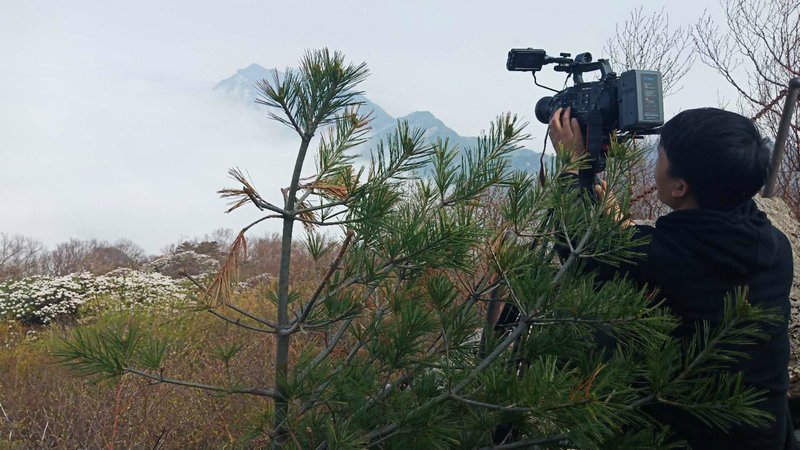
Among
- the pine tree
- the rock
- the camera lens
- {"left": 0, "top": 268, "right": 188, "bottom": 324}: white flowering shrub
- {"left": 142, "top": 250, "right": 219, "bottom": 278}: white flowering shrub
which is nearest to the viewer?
the pine tree

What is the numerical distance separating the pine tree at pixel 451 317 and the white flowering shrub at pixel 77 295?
19.0 ft

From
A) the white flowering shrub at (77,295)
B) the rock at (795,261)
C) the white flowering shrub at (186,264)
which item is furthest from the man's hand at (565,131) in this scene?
the white flowering shrub at (186,264)

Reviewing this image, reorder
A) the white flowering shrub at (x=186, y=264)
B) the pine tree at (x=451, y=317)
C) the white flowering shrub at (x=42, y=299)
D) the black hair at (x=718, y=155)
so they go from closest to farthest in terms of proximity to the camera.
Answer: the pine tree at (x=451, y=317) → the black hair at (x=718, y=155) → the white flowering shrub at (x=42, y=299) → the white flowering shrub at (x=186, y=264)

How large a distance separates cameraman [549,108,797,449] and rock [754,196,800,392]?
2073mm

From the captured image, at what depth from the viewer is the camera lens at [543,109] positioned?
233 centimetres

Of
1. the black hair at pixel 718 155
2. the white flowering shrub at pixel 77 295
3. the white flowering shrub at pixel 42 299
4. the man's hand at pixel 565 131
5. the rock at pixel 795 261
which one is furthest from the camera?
the white flowering shrub at pixel 42 299

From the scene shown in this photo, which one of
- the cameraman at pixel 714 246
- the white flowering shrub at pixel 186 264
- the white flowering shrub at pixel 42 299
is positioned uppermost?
the cameraman at pixel 714 246

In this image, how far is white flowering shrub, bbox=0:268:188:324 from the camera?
7.01 metres

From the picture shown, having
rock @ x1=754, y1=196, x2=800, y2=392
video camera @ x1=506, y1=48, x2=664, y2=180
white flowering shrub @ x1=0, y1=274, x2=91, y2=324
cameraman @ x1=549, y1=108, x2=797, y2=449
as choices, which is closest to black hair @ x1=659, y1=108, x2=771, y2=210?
cameraman @ x1=549, y1=108, x2=797, y2=449

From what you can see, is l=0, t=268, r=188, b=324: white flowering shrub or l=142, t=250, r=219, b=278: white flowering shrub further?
l=142, t=250, r=219, b=278: white flowering shrub

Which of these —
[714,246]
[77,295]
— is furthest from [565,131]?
[77,295]

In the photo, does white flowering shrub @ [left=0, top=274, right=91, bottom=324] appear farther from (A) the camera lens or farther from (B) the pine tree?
(B) the pine tree

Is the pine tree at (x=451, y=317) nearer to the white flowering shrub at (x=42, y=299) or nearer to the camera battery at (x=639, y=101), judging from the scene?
the camera battery at (x=639, y=101)

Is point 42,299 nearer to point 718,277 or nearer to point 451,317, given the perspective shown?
point 451,317
